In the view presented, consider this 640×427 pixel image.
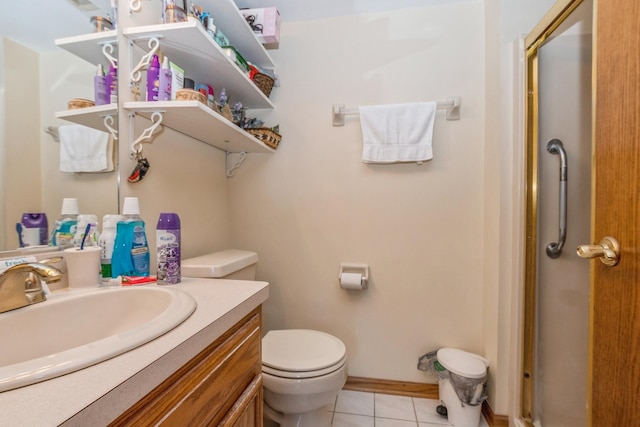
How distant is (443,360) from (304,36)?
6.40ft

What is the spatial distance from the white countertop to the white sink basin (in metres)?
0.01

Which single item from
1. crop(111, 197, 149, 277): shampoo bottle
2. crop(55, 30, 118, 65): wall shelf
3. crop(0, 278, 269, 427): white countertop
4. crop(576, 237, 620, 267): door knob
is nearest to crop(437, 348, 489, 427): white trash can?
crop(576, 237, 620, 267): door knob

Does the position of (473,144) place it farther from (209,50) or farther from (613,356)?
(209,50)

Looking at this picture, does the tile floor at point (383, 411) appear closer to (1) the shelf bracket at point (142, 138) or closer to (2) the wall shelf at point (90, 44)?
(1) the shelf bracket at point (142, 138)

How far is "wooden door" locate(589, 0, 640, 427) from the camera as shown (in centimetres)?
57

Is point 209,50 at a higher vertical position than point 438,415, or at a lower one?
higher

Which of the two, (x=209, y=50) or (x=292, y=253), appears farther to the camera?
(x=292, y=253)

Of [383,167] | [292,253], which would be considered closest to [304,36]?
[383,167]

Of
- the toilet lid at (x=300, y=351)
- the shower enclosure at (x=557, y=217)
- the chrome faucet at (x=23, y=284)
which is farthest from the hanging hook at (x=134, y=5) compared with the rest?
the shower enclosure at (x=557, y=217)

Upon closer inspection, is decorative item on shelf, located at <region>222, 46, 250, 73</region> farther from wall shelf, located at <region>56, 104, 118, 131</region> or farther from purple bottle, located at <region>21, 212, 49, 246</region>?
purple bottle, located at <region>21, 212, 49, 246</region>

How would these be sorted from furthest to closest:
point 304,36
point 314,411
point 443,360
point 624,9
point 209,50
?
point 304,36 → point 443,360 → point 314,411 → point 209,50 → point 624,9

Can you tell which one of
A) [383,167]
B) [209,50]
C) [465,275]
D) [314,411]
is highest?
[209,50]

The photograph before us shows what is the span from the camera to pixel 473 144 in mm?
1470

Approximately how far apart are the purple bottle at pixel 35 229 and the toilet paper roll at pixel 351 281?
1.20 meters
